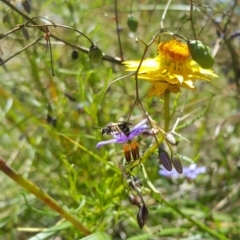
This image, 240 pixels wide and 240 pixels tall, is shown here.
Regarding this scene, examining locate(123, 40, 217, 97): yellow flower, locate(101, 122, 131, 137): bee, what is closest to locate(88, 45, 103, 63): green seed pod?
locate(123, 40, 217, 97): yellow flower

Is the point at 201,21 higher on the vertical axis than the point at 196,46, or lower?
lower

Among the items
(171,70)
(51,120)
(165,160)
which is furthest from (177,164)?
(51,120)

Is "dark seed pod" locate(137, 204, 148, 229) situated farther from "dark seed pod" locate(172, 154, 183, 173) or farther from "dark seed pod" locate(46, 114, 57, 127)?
"dark seed pod" locate(46, 114, 57, 127)

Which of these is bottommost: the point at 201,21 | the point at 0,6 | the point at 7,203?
the point at 7,203

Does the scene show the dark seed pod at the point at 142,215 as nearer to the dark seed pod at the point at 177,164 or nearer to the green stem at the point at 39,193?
the dark seed pod at the point at 177,164

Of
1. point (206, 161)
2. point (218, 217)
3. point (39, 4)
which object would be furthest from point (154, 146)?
point (206, 161)

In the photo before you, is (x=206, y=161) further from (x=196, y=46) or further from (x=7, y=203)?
(x=196, y=46)
